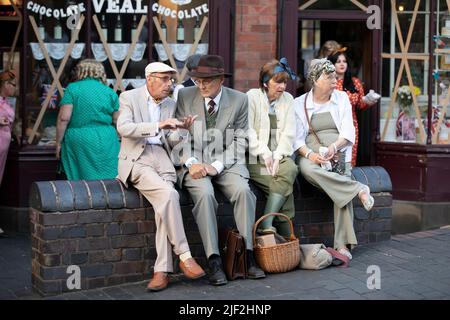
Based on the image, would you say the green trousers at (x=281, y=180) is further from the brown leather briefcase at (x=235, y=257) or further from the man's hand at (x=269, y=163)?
the brown leather briefcase at (x=235, y=257)

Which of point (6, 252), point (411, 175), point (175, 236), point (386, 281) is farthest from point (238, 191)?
point (411, 175)

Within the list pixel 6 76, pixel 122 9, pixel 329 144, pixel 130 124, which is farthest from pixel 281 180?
pixel 6 76

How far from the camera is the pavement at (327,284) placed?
6891mm

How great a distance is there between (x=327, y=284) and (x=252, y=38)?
377 centimetres

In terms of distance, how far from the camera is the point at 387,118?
34.3ft

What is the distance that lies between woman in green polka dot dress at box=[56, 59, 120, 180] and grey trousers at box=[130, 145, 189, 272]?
1.88 metres

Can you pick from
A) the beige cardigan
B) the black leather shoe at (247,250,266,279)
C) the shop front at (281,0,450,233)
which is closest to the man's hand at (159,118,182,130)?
the beige cardigan

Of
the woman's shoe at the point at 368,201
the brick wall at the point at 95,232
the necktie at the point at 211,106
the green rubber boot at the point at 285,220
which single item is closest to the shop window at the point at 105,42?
the necktie at the point at 211,106

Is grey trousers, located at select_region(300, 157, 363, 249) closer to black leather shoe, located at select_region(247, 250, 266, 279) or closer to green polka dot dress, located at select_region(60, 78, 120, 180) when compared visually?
black leather shoe, located at select_region(247, 250, 266, 279)

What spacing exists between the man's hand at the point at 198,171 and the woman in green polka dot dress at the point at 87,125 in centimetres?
198

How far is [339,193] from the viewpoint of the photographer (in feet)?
25.8

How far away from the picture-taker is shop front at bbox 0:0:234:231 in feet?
31.7

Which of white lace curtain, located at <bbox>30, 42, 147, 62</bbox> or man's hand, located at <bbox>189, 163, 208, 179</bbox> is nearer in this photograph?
man's hand, located at <bbox>189, 163, 208, 179</bbox>

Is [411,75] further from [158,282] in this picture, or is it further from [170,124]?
[158,282]
